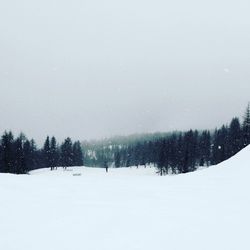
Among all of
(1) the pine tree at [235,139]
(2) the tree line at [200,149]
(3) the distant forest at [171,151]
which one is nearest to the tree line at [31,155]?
(3) the distant forest at [171,151]

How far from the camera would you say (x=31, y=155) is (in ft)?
293

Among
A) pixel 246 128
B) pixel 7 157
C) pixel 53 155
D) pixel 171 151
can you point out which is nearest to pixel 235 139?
pixel 246 128

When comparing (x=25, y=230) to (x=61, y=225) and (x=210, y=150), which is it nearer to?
(x=61, y=225)

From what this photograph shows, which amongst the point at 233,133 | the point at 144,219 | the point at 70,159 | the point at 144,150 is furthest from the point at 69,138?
the point at 144,219

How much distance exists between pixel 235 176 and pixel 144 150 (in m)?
98.7

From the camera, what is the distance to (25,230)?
6.45 m

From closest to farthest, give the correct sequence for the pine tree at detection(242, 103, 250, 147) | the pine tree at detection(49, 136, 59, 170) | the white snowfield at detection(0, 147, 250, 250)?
the white snowfield at detection(0, 147, 250, 250) < the pine tree at detection(242, 103, 250, 147) < the pine tree at detection(49, 136, 59, 170)

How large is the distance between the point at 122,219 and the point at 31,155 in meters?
86.6

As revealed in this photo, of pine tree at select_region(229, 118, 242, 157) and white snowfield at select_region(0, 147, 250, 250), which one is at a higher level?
pine tree at select_region(229, 118, 242, 157)

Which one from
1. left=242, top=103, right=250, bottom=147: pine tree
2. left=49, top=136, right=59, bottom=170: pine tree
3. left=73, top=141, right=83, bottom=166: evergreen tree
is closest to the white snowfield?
left=242, top=103, right=250, bottom=147: pine tree

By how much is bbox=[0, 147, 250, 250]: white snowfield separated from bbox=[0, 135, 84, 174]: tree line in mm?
47424

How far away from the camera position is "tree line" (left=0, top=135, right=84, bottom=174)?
183ft

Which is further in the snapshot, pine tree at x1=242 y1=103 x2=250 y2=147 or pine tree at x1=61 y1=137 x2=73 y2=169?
pine tree at x1=61 y1=137 x2=73 y2=169

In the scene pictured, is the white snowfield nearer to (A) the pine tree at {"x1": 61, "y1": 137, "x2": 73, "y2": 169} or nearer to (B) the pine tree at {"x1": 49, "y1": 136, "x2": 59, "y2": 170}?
(B) the pine tree at {"x1": 49, "y1": 136, "x2": 59, "y2": 170}
